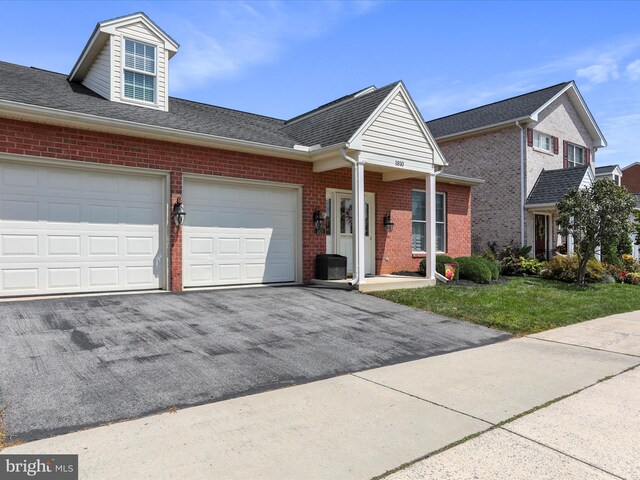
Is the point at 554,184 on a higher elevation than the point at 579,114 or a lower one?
lower

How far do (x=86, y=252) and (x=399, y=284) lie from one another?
21.9 feet

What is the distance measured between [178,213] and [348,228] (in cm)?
477

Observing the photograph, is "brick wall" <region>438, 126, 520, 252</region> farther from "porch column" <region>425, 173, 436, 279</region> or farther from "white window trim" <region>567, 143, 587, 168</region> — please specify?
"porch column" <region>425, 173, 436, 279</region>

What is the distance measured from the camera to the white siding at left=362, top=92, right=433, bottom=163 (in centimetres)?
1016

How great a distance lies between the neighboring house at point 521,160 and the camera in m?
18.0

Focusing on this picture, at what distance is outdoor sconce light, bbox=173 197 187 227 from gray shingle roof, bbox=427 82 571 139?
1464cm

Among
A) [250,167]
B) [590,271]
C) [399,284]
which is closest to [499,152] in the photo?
[590,271]

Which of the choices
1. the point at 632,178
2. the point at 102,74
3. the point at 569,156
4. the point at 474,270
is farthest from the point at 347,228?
the point at 632,178

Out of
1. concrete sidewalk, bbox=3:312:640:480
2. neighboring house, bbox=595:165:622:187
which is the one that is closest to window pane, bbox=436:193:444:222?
concrete sidewalk, bbox=3:312:640:480

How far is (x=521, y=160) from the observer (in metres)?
18.0

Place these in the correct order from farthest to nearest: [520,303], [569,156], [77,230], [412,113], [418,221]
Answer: [569,156] < [418,221] < [412,113] < [520,303] < [77,230]

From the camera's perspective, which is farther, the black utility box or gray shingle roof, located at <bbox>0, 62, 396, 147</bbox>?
the black utility box

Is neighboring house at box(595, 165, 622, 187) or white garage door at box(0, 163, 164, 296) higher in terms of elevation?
neighboring house at box(595, 165, 622, 187)

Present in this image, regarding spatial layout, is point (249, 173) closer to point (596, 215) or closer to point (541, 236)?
point (596, 215)
